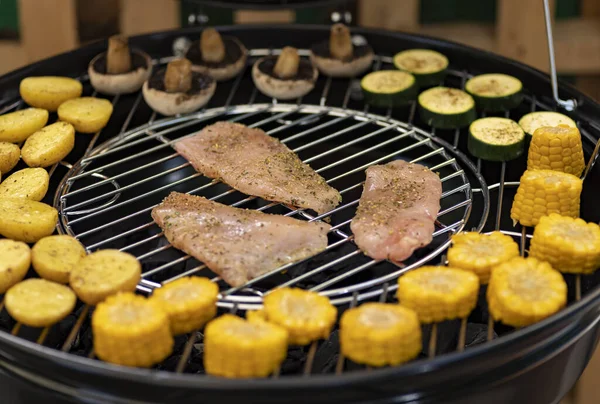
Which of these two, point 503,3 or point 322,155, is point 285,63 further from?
point 503,3

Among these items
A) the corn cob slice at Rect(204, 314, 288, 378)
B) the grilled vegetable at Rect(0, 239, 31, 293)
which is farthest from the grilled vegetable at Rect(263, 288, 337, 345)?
the grilled vegetable at Rect(0, 239, 31, 293)

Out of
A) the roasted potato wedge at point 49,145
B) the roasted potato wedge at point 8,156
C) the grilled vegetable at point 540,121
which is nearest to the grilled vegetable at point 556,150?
the grilled vegetable at point 540,121

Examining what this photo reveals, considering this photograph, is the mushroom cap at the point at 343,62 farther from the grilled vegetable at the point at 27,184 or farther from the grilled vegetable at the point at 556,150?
the grilled vegetable at the point at 27,184

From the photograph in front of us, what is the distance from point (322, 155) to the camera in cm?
274

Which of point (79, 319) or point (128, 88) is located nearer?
point (79, 319)

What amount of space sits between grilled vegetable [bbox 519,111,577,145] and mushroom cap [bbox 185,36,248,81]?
1096 millimetres

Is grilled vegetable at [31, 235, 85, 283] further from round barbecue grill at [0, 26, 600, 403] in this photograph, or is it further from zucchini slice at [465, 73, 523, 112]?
zucchini slice at [465, 73, 523, 112]

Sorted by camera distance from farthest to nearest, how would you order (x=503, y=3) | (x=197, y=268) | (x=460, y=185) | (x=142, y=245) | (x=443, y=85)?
(x=503, y=3) → (x=443, y=85) → (x=460, y=185) → (x=142, y=245) → (x=197, y=268)

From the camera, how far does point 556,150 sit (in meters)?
2.49

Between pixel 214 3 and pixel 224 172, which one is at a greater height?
pixel 214 3

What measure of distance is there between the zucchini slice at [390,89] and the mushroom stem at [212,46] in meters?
0.57

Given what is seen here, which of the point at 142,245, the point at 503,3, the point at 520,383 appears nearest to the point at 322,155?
the point at 142,245

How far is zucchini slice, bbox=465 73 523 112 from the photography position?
9.69 ft

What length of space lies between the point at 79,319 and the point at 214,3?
4.55 feet
